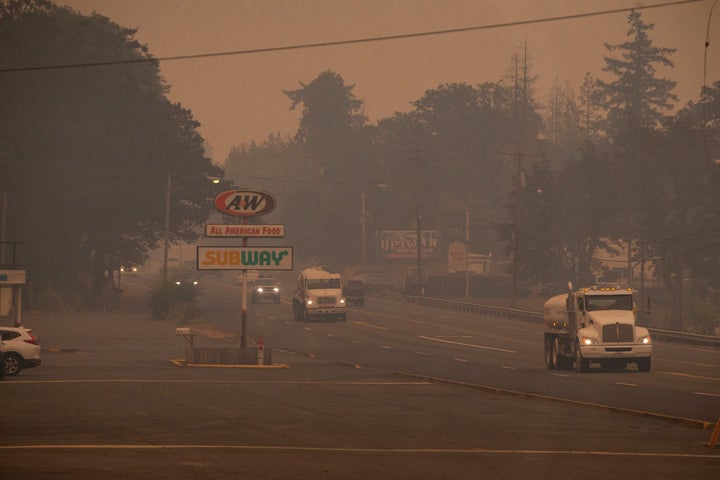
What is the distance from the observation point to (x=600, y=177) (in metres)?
116

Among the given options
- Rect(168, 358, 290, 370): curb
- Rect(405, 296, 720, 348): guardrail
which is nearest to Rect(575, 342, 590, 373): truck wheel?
Rect(168, 358, 290, 370): curb

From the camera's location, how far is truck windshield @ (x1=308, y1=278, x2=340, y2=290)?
7150 centimetres

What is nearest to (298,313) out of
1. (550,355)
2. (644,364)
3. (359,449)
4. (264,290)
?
(264,290)

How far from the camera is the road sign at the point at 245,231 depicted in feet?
140

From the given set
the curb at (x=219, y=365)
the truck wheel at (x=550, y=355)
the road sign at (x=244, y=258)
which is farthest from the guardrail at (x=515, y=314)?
the curb at (x=219, y=365)

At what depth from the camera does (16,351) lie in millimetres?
34219

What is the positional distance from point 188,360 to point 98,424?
1897 cm

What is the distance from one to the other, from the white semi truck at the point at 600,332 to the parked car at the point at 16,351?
17.4 meters

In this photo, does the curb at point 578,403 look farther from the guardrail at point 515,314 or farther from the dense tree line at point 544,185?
the dense tree line at point 544,185

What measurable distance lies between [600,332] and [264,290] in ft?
204

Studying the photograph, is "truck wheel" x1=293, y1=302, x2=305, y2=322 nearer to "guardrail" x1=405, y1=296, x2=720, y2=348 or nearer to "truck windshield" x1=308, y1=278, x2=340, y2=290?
"truck windshield" x1=308, y1=278, x2=340, y2=290

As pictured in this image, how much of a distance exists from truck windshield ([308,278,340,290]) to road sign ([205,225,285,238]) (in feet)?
91.4

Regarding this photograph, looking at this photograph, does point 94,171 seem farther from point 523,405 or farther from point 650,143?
point 523,405

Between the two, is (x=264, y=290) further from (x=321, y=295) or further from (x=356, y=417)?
(x=356, y=417)
